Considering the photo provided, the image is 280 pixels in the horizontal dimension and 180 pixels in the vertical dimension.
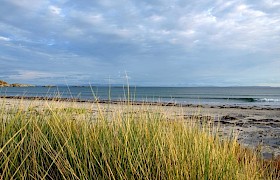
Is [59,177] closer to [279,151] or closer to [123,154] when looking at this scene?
[123,154]

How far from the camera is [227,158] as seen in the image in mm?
3057

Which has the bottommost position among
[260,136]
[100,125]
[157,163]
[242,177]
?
[260,136]

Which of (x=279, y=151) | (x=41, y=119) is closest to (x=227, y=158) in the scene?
(x=41, y=119)

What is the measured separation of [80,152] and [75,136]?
0.58 meters

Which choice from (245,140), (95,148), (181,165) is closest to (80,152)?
(95,148)

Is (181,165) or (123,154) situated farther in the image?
(123,154)

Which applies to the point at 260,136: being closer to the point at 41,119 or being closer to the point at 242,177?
the point at 242,177

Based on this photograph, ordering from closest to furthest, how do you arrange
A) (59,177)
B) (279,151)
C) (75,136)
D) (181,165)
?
(181,165) → (59,177) → (75,136) → (279,151)

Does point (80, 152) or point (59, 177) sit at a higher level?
Result: point (80, 152)

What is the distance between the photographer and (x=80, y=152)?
9.73 feet

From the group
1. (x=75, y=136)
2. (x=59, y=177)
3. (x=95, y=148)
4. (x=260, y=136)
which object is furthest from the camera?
(x=260, y=136)

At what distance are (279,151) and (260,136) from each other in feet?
7.45

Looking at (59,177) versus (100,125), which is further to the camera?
(100,125)

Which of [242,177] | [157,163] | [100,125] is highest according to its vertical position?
[100,125]
